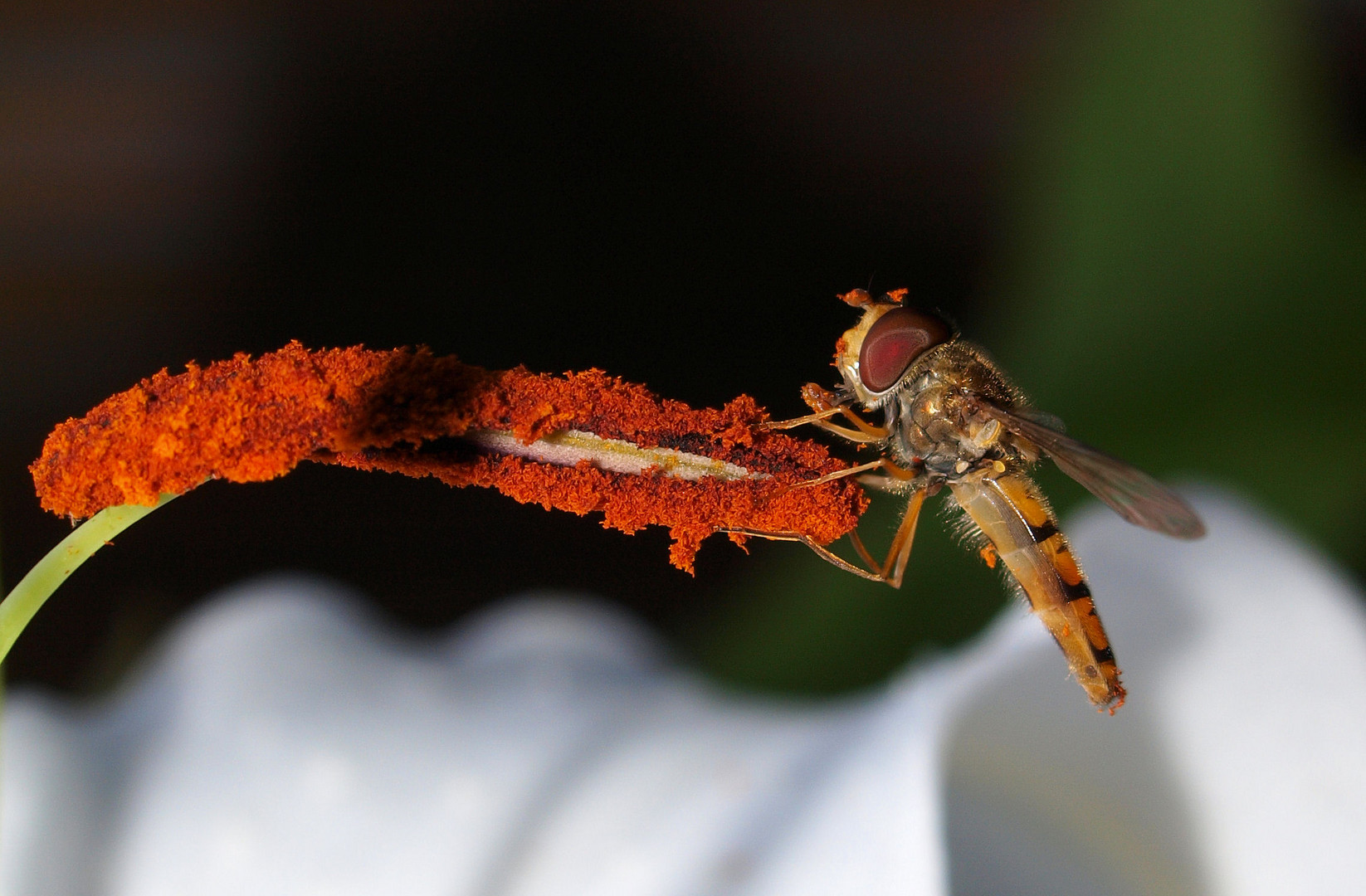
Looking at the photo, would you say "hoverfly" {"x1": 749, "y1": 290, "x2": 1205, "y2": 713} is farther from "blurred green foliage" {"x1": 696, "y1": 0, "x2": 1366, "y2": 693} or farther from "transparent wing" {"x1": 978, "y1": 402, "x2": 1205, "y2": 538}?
"blurred green foliage" {"x1": 696, "y1": 0, "x2": 1366, "y2": 693}

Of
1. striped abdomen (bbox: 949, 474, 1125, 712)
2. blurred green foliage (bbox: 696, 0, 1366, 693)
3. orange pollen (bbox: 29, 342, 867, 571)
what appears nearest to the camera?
orange pollen (bbox: 29, 342, 867, 571)

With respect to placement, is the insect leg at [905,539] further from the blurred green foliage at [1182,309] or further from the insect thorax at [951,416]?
A: the blurred green foliage at [1182,309]

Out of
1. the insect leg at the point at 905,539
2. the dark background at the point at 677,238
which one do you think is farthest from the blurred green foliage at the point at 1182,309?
the insect leg at the point at 905,539

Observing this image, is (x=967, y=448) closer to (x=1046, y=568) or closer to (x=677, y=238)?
(x=1046, y=568)

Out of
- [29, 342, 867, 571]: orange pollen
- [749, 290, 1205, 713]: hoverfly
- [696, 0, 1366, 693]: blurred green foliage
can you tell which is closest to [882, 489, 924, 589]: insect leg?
[749, 290, 1205, 713]: hoverfly

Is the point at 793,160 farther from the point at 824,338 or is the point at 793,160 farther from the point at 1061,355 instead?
the point at 1061,355

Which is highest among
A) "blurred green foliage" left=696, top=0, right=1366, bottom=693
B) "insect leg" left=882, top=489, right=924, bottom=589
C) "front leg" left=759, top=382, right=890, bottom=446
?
"blurred green foliage" left=696, top=0, right=1366, bottom=693

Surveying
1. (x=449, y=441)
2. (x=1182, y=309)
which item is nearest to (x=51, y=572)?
(x=449, y=441)
